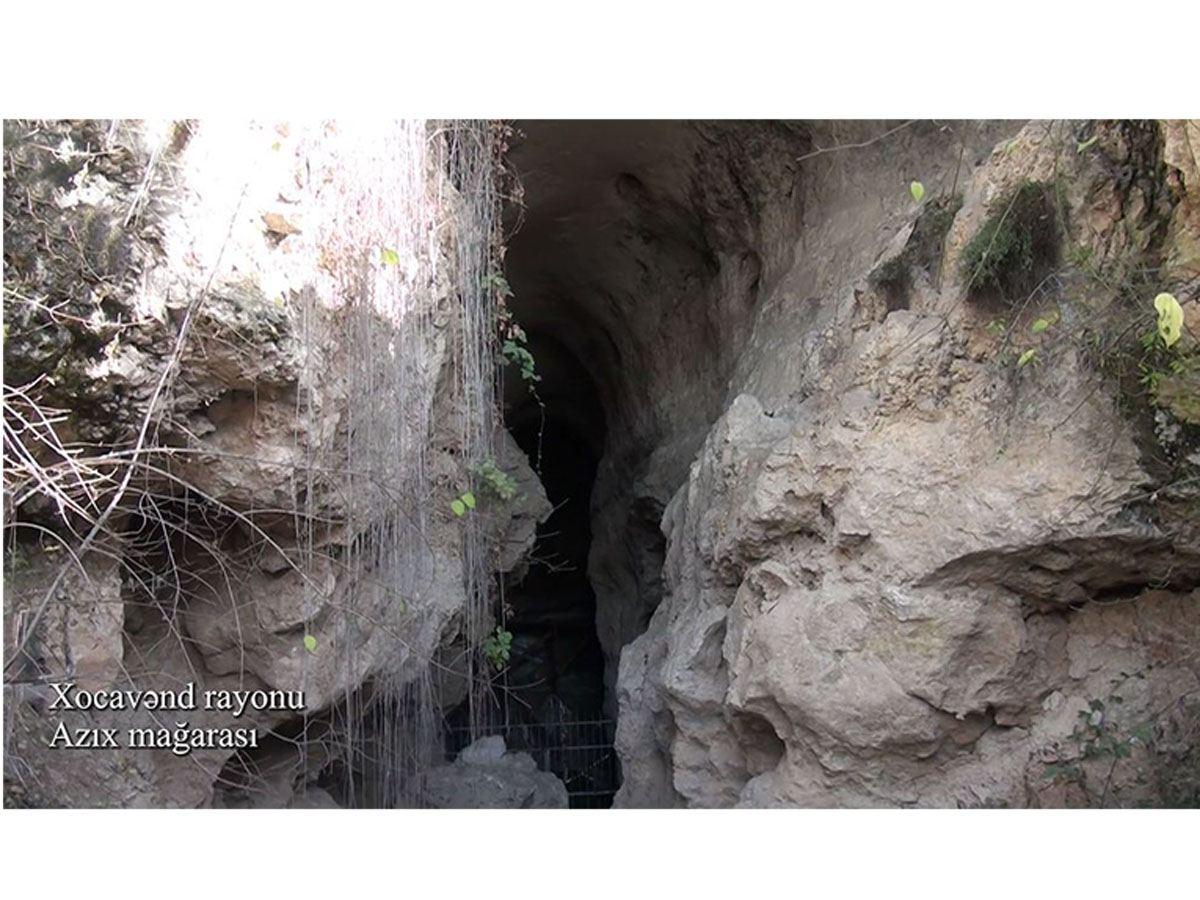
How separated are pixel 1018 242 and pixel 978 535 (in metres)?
1.17

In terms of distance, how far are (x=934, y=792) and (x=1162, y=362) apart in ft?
6.33

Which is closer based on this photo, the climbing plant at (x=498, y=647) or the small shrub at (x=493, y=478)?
the small shrub at (x=493, y=478)

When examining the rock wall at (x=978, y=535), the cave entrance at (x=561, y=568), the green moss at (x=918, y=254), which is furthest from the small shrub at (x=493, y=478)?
the cave entrance at (x=561, y=568)

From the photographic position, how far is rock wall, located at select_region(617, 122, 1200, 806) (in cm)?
399

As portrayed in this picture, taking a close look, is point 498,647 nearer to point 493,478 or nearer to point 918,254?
point 493,478

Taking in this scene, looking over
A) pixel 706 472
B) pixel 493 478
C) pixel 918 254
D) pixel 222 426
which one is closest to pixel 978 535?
pixel 918 254

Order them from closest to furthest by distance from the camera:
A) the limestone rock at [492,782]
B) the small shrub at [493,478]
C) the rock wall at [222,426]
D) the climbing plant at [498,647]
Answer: the rock wall at [222,426] → the small shrub at [493,478] → the climbing plant at [498,647] → the limestone rock at [492,782]

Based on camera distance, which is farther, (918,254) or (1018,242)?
(918,254)

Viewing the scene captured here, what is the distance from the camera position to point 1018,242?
4148 mm

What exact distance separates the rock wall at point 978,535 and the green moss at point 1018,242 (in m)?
0.05

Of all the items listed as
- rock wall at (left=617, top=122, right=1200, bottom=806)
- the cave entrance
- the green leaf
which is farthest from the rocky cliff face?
the cave entrance

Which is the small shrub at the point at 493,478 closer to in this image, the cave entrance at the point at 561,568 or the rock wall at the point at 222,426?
the rock wall at the point at 222,426

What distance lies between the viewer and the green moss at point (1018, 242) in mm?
4133

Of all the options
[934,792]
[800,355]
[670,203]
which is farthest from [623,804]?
[670,203]
